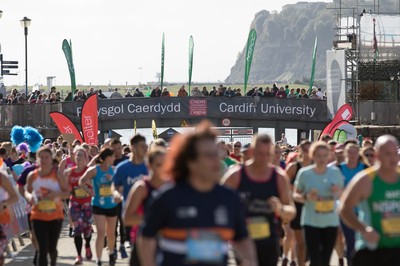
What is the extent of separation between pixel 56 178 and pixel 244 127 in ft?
123

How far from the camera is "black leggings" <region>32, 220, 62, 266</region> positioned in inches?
484

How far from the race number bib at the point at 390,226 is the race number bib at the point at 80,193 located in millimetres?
7037

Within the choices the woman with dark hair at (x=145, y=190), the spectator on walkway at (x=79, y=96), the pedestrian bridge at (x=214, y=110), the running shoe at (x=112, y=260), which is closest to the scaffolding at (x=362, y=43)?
the pedestrian bridge at (x=214, y=110)

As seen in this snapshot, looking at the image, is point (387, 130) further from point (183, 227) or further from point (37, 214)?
point (183, 227)

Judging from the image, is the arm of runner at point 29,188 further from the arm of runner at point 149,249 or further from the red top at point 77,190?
the arm of runner at point 149,249

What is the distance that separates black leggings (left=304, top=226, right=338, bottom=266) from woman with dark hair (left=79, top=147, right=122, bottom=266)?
11.3 feet

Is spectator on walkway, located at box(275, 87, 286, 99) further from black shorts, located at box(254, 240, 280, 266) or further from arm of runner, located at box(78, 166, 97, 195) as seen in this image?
black shorts, located at box(254, 240, 280, 266)

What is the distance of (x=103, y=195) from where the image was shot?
1436 cm

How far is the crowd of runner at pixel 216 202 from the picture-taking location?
6.42 meters

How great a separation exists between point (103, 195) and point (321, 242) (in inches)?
147

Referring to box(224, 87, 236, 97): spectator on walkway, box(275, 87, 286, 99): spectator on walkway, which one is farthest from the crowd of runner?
box(224, 87, 236, 97): spectator on walkway

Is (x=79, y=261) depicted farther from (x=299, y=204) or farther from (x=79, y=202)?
(x=299, y=204)

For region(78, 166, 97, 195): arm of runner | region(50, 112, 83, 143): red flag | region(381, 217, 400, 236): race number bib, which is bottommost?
region(381, 217, 400, 236): race number bib

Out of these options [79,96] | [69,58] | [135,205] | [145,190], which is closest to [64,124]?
[79,96]
